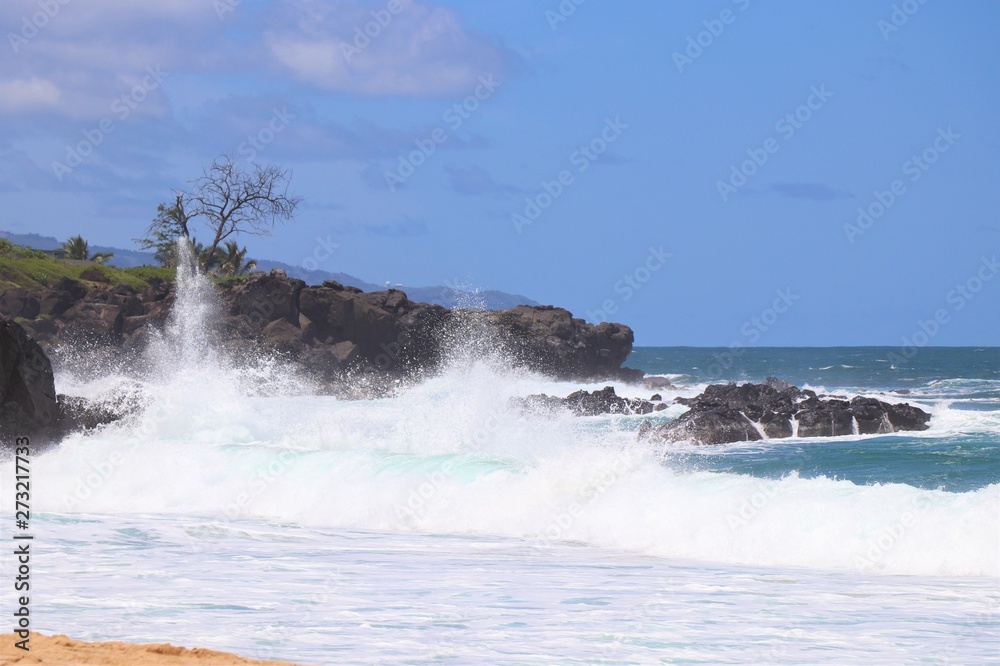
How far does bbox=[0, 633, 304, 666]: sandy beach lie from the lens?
6395mm

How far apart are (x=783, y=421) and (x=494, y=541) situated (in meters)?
13.6

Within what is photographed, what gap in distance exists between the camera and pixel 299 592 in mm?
9461

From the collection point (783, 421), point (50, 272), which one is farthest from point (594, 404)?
point (50, 272)

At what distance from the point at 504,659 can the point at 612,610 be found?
177 cm

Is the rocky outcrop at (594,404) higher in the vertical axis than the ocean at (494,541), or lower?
higher

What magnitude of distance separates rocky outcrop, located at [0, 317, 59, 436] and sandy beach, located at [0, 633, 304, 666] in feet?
41.4

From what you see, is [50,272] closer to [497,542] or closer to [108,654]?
[497,542]

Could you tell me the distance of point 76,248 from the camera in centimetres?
6291

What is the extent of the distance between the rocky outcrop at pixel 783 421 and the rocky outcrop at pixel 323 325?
20.8 m

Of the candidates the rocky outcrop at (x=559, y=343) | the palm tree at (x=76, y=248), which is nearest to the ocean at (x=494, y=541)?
the rocky outcrop at (x=559, y=343)

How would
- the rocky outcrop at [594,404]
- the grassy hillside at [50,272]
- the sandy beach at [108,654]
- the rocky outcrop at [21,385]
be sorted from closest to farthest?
the sandy beach at [108,654]
the rocky outcrop at [21,385]
the rocky outcrop at [594,404]
the grassy hillside at [50,272]

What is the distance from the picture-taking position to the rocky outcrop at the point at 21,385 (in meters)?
18.4

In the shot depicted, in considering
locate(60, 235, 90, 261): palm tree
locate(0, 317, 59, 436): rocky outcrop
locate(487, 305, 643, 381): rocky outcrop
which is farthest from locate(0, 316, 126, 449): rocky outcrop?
locate(60, 235, 90, 261): palm tree

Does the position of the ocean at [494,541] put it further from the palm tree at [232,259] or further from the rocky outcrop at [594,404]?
the palm tree at [232,259]
